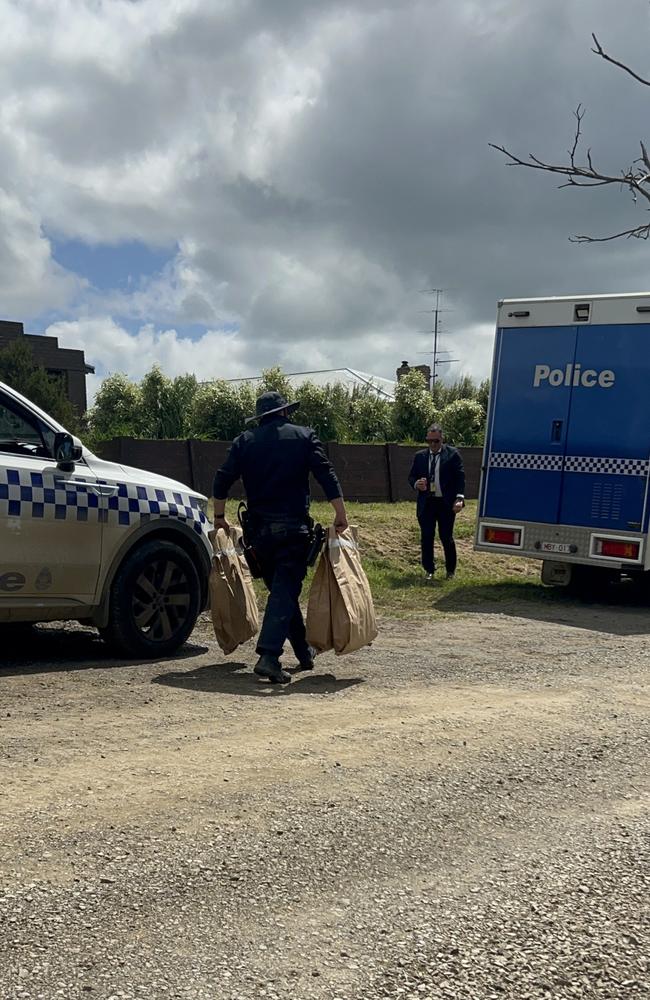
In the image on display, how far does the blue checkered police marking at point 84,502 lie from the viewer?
643cm

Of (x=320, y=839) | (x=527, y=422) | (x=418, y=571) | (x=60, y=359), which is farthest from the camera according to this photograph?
(x=60, y=359)

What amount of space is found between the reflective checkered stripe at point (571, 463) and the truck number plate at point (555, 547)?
784mm

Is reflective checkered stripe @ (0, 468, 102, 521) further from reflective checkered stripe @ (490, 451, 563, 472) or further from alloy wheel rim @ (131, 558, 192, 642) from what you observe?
reflective checkered stripe @ (490, 451, 563, 472)

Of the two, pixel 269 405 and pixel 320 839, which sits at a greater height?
pixel 269 405

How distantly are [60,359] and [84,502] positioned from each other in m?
39.6

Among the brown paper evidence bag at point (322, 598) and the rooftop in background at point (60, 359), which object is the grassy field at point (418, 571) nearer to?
the brown paper evidence bag at point (322, 598)

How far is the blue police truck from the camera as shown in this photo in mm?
10453

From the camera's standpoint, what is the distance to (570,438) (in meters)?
10.9

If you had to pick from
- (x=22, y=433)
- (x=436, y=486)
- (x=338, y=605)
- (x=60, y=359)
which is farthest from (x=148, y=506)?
(x=60, y=359)

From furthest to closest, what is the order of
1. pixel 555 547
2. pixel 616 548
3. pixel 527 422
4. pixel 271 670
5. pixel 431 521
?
pixel 431 521 < pixel 527 422 < pixel 555 547 < pixel 616 548 < pixel 271 670

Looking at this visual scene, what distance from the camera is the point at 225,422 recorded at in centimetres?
2506

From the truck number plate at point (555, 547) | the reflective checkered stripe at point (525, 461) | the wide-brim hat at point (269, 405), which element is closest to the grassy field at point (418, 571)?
the truck number plate at point (555, 547)

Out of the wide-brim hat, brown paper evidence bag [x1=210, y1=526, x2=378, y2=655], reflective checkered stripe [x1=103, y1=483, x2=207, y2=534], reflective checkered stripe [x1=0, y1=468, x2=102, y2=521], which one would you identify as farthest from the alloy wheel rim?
the wide-brim hat

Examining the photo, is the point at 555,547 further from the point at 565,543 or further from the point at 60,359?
the point at 60,359
